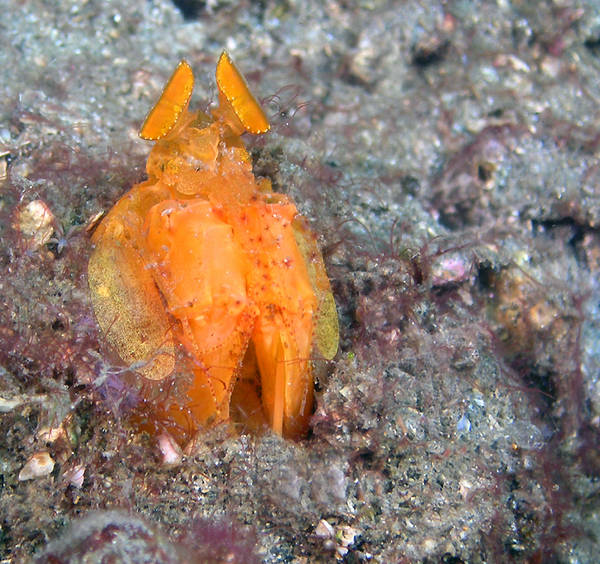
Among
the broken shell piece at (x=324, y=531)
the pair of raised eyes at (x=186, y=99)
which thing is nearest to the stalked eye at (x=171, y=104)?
the pair of raised eyes at (x=186, y=99)

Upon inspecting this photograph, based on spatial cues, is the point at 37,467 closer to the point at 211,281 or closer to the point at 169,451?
the point at 169,451

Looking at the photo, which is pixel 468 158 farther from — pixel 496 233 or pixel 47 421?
pixel 47 421

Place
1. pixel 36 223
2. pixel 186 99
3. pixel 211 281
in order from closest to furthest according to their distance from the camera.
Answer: pixel 211 281 < pixel 186 99 < pixel 36 223

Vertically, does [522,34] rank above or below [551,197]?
above

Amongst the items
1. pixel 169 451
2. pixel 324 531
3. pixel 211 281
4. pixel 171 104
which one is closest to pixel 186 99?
pixel 171 104

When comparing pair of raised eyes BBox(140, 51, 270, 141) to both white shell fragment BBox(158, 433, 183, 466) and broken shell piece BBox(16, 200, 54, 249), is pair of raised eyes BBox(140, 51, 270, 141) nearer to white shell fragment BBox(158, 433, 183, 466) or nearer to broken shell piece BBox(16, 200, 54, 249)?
broken shell piece BBox(16, 200, 54, 249)

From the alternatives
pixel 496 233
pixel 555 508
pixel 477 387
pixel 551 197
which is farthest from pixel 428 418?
pixel 551 197

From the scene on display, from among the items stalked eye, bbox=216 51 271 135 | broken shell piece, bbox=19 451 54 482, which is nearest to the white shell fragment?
broken shell piece, bbox=19 451 54 482
